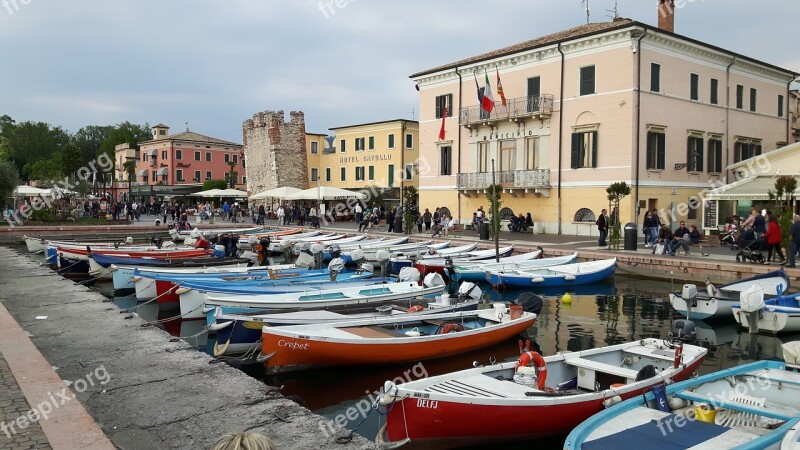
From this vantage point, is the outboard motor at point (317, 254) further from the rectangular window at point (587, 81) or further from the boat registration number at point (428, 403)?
the rectangular window at point (587, 81)

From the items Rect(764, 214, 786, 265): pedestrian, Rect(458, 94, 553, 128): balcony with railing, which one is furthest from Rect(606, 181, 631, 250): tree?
Rect(458, 94, 553, 128): balcony with railing

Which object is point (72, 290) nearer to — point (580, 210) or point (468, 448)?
point (468, 448)

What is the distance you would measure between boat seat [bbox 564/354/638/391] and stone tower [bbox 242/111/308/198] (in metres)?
51.7

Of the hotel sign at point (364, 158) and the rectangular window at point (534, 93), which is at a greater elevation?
the rectangular window at point (534, 93)

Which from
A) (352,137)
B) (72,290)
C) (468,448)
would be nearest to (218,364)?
(468,448)

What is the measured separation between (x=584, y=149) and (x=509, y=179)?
16.9 feet

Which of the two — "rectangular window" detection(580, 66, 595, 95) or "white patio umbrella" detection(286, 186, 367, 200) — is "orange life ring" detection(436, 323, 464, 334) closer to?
"rectangular window" detection(580, 66, 595, 95)

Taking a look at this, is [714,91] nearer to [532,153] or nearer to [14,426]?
[532,153]

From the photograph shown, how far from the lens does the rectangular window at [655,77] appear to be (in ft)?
107

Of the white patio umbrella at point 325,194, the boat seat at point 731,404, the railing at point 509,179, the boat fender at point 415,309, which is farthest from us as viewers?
the white patio umbrella at point 325,194

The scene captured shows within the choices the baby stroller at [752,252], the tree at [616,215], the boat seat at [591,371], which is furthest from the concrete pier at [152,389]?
the tree at [616,215]

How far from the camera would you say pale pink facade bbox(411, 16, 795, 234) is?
106 feet

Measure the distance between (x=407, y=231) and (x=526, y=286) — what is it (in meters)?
15.7

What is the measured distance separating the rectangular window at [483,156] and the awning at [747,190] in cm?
1380
